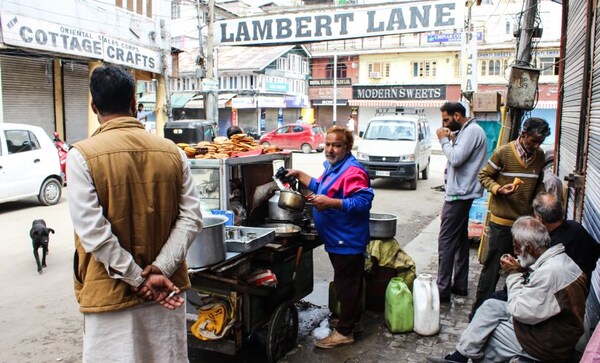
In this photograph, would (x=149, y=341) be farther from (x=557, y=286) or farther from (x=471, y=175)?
(x=471, y=175)

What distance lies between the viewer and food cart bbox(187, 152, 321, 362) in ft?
11.9

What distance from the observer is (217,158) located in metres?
4.43

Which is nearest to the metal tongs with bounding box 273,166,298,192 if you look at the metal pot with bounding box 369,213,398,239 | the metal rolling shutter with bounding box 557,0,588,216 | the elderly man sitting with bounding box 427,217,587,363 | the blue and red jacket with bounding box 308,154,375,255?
the blue and red jacket with bounding box 308,154,375,255

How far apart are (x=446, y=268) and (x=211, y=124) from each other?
12.4 metres

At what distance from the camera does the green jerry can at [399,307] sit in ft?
14.7

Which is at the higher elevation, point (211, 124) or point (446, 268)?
point (211, 124)

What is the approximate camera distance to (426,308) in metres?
4.44

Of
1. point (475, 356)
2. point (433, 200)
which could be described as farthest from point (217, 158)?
point (433, 200)

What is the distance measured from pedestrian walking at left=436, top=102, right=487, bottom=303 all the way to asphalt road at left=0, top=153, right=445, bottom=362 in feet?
4.42

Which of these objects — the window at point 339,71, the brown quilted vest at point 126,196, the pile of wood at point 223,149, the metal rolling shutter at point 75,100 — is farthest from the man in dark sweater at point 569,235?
the window at point 339,71

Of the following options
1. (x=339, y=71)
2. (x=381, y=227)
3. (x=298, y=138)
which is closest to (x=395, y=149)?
(x=381, y=227)

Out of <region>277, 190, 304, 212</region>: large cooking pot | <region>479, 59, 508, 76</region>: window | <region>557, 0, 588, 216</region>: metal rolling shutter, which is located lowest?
<region>277, 190, 304, 212</region>: large cooking pot

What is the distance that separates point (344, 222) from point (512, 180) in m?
1.67

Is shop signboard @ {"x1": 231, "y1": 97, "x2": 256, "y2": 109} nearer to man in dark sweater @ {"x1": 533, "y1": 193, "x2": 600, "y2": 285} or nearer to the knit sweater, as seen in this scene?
the knit sweater
